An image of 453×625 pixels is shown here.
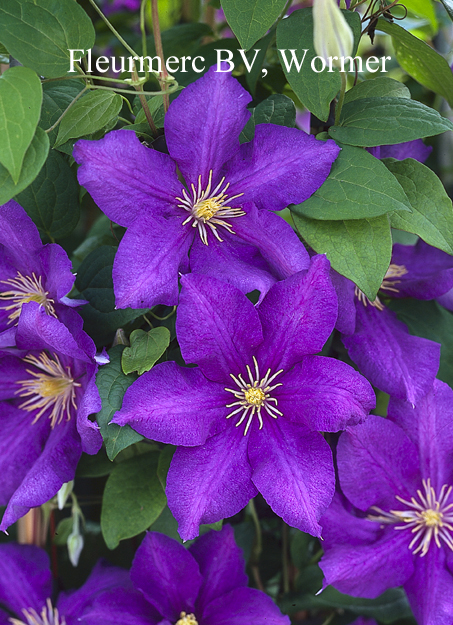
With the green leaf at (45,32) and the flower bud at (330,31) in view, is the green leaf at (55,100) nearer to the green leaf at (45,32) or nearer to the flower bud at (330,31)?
the green leaf at (45,32)

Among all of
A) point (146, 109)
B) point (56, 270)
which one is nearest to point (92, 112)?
point (146, 109)

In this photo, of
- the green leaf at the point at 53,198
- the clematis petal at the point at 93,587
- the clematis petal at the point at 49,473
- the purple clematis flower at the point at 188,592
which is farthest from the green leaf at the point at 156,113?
the clematis petal at the point at 93,587

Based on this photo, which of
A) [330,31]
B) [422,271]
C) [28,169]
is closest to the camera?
[330,31]

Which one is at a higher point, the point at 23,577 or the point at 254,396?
the point at 254,396

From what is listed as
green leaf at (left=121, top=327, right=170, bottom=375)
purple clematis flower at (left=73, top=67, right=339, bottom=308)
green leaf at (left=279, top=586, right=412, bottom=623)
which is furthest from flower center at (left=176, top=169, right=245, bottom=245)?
green leaf at (left=279, top=586, right=412, bottom=623)

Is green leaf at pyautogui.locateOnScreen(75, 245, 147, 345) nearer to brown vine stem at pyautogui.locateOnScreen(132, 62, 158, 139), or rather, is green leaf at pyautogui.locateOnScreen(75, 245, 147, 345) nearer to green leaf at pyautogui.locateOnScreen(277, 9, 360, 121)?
brown vine stem at pyautogui.locateOnScreen(132, 62, 158, 139)

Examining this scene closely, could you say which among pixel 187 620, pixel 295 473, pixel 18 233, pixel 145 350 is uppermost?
pixel 18 233

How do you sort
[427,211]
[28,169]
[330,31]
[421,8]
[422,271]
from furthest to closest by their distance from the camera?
1. [421,8]
2. [422,271]
3. [427,211]
4. [28,169]
5. [330,31]

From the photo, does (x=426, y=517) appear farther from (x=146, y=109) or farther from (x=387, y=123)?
(x=146, y=109)
